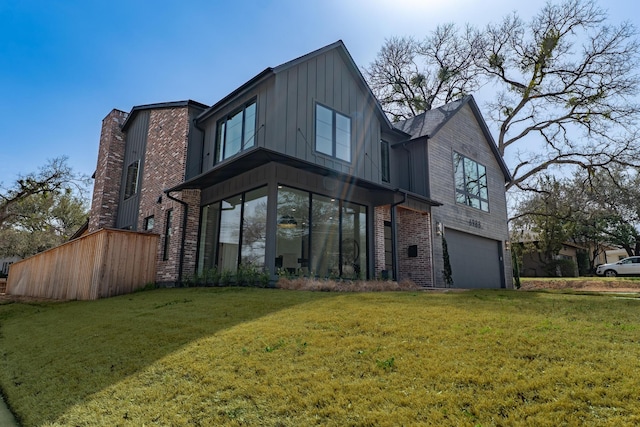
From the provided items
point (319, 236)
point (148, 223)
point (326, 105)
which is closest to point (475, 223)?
point (319, 236)

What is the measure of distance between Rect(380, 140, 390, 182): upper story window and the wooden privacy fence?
25.6 ft

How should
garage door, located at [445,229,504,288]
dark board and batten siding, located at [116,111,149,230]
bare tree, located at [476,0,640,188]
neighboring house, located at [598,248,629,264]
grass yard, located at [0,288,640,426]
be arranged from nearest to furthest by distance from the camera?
grass yard, located at [0,288,640,426] → garage door, located at [445,229,504,288] → dark board and batten siding, located at [116,111,149,230] → bare tree, located at [476,0,640,188] → neighboring house, located at [598,248,629,264]

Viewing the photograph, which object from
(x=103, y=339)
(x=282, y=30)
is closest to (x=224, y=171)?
(x=282, y=30)

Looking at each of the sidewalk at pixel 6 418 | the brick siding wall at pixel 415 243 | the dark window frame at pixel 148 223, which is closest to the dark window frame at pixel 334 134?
the brick siding wall at pixel 415 243

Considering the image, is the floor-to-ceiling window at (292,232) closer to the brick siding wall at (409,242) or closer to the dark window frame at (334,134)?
the dark window frame at (334,134)

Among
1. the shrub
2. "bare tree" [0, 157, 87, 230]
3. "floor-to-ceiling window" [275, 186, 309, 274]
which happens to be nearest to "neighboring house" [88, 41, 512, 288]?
"floor-to-ceiling window" [275, 186, 309, 274]

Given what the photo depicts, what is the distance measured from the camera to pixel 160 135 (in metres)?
14.0

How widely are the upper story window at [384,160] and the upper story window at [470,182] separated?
290cm

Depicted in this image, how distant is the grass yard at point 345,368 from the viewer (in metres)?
2.63

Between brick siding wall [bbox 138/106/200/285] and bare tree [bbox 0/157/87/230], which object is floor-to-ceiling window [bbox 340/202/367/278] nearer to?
brick siding wall [bbox 138/106/200/285]

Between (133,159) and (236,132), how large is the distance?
6.57m

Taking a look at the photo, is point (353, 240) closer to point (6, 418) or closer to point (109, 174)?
point (6, 418)

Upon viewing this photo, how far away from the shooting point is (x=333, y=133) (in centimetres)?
1153

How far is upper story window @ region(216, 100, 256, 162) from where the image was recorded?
10625mm
